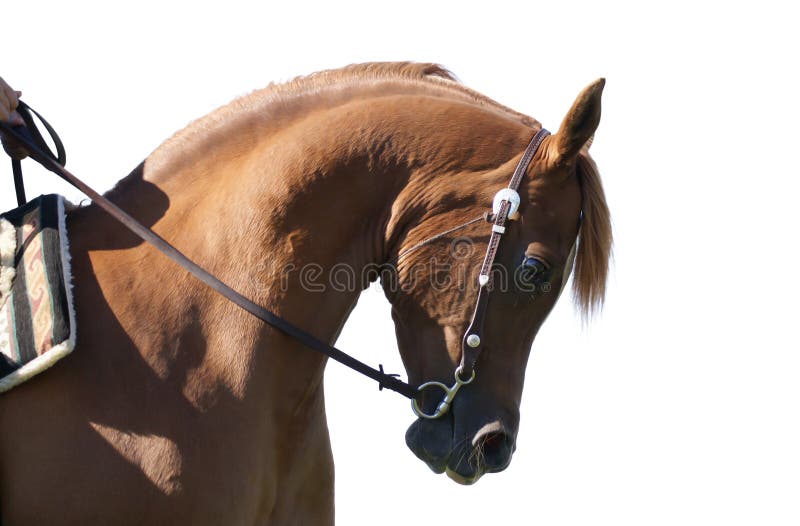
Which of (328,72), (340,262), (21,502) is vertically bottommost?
(21,502)

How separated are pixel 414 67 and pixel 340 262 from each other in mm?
943

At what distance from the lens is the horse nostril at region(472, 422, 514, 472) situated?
3.28 m

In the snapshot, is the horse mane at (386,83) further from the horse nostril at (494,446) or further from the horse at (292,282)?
the horse nostril at (494,446)

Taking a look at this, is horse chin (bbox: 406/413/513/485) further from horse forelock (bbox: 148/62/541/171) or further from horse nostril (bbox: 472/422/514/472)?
horse forelock (bbox: 148/62/541/171)

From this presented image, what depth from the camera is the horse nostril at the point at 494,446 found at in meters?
3.28

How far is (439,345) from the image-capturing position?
3320mm

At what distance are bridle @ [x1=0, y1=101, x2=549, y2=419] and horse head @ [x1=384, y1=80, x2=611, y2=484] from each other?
0.03 m

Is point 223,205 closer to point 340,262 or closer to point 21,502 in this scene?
point 340,262

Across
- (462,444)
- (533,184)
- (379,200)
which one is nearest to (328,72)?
(379,200)

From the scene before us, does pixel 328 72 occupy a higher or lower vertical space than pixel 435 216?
higher

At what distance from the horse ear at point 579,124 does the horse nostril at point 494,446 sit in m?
1.05

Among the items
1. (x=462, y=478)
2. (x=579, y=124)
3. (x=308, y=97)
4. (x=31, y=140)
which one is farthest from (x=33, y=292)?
(x=579, y=124)

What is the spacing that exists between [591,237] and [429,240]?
646mm

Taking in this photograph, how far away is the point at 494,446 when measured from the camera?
3.34 metres
